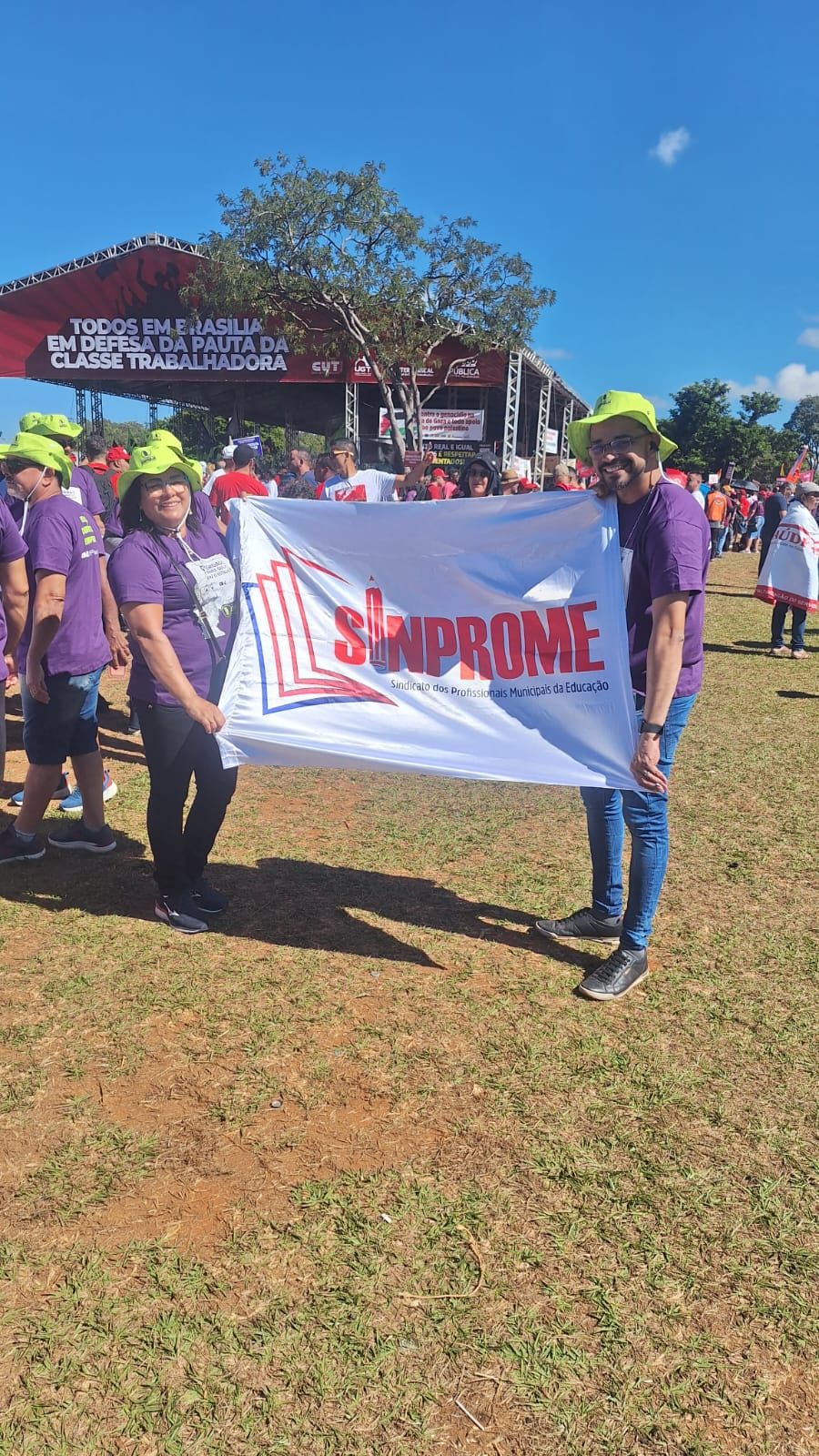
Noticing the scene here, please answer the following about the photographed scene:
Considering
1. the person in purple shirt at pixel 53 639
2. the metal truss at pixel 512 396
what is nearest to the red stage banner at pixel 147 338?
the metal truss at pixel 512 396

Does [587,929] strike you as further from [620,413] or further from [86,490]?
[86,490]

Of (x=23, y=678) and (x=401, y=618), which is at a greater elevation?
(x=401, y=618)

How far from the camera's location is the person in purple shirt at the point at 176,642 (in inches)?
135

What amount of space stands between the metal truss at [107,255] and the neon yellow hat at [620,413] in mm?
30148

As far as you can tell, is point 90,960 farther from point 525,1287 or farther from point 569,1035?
point 525,1287

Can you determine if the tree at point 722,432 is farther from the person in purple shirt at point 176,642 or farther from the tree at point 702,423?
the person in purple shirt at point 176,642

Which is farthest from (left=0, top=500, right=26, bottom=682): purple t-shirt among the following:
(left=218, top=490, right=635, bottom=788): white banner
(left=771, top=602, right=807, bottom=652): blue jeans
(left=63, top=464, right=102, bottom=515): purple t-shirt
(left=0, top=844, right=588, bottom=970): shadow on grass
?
(left=771, top=602, right=807, bottom=652): blue jeans

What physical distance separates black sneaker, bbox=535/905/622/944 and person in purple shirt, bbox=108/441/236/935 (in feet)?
5.04

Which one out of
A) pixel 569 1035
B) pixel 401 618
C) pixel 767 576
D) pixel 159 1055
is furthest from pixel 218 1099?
pixel 767 576

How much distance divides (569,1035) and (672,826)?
94.3 inches

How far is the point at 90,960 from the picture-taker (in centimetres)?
367

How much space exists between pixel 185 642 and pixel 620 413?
1.85 meters

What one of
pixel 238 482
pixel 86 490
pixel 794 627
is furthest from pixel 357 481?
pixel 794 627

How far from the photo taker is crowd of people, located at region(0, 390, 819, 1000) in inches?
122
